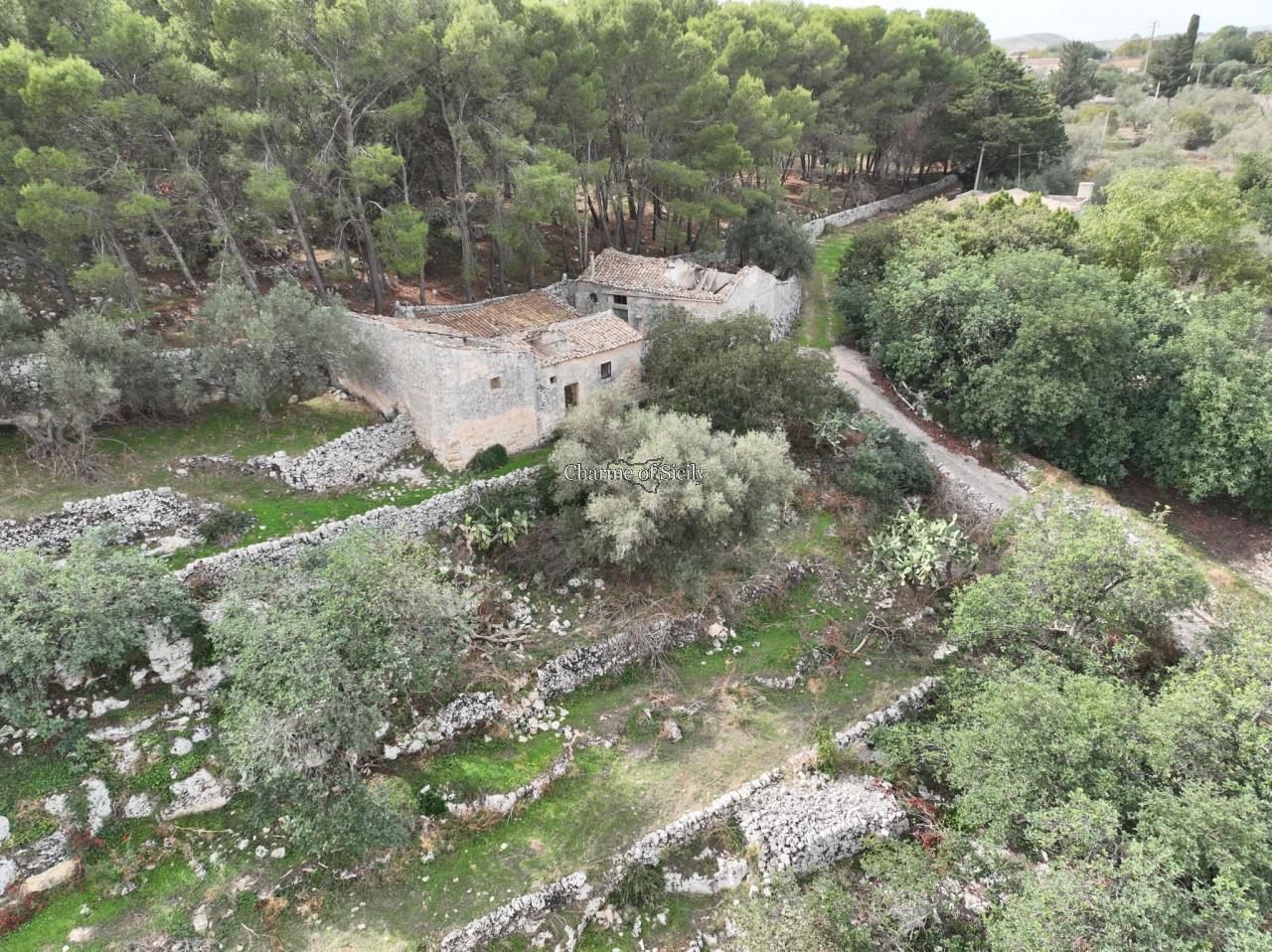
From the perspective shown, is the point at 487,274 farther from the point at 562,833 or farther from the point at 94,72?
the point at 562,833

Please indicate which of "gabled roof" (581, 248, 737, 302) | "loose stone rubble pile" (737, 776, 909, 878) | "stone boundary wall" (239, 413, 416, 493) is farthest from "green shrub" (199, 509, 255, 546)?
"gabled roof" (581, 248, 737, 302)

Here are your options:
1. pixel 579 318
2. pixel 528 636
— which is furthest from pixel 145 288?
pixel 528 636

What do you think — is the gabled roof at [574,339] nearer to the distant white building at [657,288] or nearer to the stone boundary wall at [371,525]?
the distant white building at [657,288]

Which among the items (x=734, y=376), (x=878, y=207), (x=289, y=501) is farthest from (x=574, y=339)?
(x=878, y=207)

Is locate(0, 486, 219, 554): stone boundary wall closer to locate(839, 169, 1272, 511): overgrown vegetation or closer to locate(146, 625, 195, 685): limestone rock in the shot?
locate(146, 625, 195, 685): limestone rock

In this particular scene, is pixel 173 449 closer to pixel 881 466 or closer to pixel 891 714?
pixel 891 714

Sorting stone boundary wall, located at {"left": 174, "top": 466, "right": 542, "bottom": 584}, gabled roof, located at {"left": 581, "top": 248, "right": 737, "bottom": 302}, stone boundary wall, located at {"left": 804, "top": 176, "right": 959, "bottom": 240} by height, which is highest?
stone boundary wall, located at {"left": 804, "top": 176, "right": 959, "bottom": 240}
